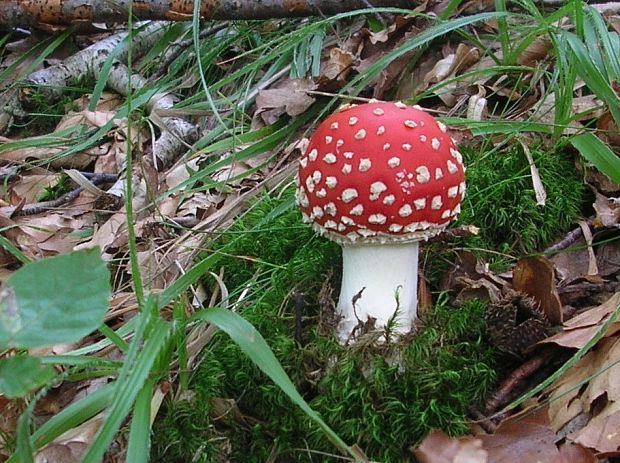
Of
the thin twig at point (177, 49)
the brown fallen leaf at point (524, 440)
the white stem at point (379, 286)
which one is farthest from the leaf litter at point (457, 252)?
the thin twig at point (177, 49)

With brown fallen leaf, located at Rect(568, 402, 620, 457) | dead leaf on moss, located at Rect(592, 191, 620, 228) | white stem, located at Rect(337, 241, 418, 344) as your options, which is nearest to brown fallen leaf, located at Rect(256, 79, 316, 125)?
white stem, located at Rect(337, 241, 418, 344)

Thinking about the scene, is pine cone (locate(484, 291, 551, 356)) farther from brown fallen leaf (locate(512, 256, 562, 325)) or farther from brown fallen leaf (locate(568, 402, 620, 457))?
brown fallen leaf (locate(568, 402, 620, 457))

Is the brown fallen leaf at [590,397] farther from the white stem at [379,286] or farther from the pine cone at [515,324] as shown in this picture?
the white stem at [379,286]

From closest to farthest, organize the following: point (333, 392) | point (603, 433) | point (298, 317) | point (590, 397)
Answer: point (603, 433), point (590, 397), point (333, 392), point (298, 317)

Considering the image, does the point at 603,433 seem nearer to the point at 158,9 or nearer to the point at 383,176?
the point at 383,176

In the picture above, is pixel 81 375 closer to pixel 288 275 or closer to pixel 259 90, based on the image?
pixel 288 275

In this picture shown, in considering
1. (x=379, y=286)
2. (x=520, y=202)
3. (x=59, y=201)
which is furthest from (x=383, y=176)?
(x=59, y=201)
